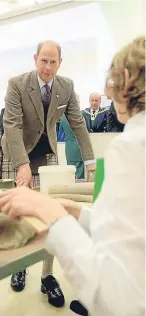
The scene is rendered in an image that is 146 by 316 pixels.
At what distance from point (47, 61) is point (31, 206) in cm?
131

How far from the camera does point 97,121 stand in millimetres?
4008

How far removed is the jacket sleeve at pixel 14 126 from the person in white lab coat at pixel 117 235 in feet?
3.74

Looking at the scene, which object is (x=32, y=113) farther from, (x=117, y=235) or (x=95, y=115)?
(x=95, y=115)

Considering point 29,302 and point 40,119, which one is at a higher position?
point 40,119

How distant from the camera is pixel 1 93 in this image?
197 inches

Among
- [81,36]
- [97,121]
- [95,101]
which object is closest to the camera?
[97,121]

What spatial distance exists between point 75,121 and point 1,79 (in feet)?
10.0

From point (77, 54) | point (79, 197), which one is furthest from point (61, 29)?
point (79, 197)

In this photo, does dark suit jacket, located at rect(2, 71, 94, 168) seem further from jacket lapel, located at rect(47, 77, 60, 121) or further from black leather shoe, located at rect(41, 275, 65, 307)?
black leather shoe, located at rect(41, 275, 65, 307)

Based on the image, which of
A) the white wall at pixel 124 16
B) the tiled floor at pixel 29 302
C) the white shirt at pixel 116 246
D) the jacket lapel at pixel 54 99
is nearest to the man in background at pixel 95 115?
the white wall at pixel 124 16

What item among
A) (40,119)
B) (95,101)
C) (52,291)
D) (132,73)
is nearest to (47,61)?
(40,119)

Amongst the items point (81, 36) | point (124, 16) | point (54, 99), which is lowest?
point (54, 99)

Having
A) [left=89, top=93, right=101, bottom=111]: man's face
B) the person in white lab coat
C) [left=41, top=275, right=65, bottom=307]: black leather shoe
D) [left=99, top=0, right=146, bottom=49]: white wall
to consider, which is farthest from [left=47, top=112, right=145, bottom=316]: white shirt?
[left=89, top=93, right=101, bottom=111]: man's face

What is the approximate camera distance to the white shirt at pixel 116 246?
1.95ft
